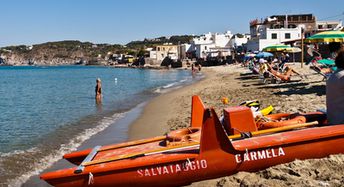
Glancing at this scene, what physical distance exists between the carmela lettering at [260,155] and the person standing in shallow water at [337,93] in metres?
1.21

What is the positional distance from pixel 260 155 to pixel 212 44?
102m

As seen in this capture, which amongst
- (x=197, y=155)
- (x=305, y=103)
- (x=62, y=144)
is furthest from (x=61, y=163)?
(x=305, y=103)

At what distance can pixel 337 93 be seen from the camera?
20.0 feet

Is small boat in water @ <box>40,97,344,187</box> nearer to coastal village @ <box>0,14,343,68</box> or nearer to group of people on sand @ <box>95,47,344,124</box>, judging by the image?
group of people on sand @ <box>95,47,344,124</box>

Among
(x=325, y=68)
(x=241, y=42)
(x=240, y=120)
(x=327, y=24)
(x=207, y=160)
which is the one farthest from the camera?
(x=241, y=42)

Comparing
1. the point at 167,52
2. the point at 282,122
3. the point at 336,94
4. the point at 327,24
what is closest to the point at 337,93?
the point at 336,94

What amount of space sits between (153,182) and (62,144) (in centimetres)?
632

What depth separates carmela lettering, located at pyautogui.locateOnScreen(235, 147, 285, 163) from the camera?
18.8 feet

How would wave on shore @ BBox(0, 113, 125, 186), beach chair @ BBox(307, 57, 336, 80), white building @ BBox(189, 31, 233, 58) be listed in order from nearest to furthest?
wave on shore @ BBox(0, 113, 125, 186), beach chair @ BBox(307, 57, 336, 80), white building @ BBox(189, 31, 233, 58)

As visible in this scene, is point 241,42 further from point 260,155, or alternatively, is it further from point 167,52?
point 260,155

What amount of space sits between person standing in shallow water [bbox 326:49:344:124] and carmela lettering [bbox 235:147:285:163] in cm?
121

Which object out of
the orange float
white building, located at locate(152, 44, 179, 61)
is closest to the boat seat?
the orange float

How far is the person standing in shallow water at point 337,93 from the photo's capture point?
602 cm

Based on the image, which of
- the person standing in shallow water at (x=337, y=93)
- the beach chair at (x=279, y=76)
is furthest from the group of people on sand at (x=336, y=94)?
the beach chair at (x=279, y=76)
